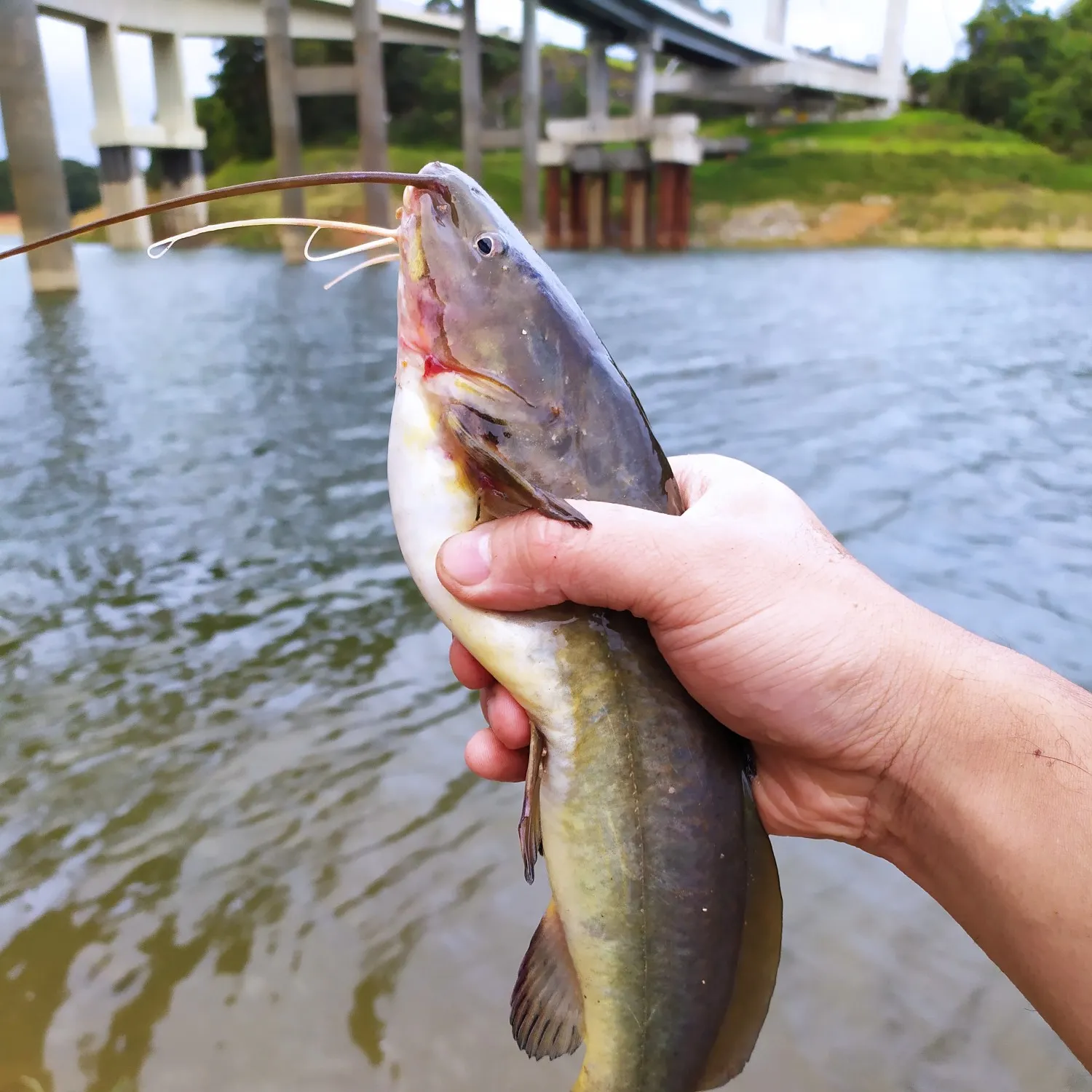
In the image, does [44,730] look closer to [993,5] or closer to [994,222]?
[994,222]

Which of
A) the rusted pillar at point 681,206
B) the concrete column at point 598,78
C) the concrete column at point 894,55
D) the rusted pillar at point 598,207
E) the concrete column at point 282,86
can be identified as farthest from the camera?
the concrete column at point 894,55

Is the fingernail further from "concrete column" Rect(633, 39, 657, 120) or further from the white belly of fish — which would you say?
"concrete column" Rect(633, 39, 657, 120)

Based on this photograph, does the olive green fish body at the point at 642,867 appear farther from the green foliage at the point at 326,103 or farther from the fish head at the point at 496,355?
the green foliage at the point at 326,103

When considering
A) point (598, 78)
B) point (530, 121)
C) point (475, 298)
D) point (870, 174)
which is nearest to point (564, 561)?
point (475, 298)

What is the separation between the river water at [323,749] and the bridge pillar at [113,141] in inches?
1361

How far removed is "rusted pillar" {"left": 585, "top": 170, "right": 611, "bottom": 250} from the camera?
44.8 m

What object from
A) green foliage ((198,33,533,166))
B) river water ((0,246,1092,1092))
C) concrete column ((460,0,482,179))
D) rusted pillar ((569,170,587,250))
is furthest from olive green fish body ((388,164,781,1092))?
green foliage ((198,33,533,166))

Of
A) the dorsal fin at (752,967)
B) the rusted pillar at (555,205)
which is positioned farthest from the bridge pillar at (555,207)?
the dorsal fin at (752,967)

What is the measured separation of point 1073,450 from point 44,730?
8469 mm

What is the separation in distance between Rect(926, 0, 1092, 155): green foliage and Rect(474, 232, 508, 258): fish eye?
55.9 m

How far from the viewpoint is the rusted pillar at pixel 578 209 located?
149 ft

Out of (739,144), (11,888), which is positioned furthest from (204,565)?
(739,144)

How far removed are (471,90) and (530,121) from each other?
281 centimetres

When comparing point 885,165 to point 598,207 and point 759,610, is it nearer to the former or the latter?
point 598,207
